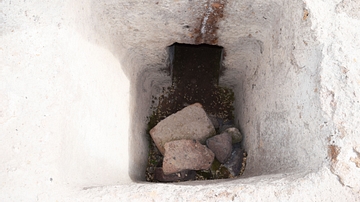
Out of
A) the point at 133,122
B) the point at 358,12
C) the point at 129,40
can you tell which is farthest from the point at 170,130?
the point at 358,12

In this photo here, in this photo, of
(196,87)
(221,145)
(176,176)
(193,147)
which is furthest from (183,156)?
(196,87)

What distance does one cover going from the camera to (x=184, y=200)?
1.29m

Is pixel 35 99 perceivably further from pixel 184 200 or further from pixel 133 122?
pixel 133 122

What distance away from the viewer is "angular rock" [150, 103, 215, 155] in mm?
2508

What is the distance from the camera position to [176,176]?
7.82 ft

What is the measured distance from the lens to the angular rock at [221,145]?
241 cm

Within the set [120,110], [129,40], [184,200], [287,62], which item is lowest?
[184,200]

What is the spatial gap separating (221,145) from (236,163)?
203mm

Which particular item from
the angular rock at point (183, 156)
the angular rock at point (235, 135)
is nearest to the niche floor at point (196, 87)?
the angular rock at point (235, 135)

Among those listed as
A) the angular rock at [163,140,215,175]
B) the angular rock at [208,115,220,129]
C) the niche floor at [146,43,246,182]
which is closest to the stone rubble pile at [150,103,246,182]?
the angular rock at [163,140,215,175]

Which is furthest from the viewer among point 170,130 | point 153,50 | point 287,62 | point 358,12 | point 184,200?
point 170,130

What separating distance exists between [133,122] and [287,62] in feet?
4.14

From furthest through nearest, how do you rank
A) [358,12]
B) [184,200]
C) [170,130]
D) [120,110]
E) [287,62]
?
[170,130], [120,110], [287,62], [358,12], [184,200]

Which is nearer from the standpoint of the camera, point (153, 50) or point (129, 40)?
point (129, 40)
